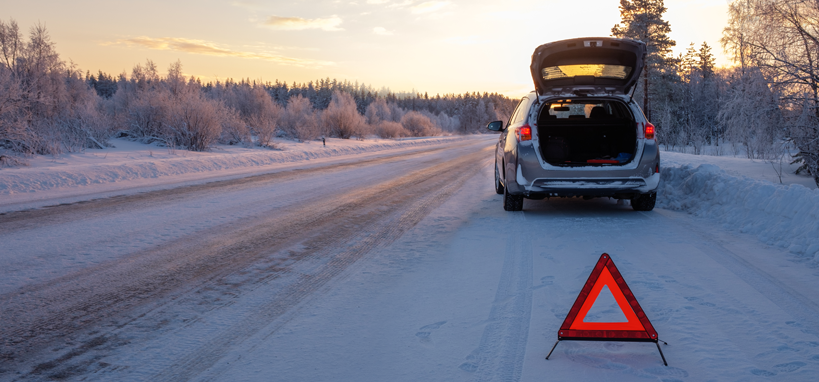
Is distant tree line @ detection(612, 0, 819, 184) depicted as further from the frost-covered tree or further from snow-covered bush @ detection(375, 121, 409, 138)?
snow-covered bush @ detection(375, 121, 409, 138)

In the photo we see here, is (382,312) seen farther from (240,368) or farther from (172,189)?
(172,189)

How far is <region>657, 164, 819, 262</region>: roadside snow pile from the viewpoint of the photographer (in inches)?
205

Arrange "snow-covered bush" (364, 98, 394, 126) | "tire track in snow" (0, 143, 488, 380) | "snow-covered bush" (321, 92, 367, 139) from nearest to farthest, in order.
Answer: "tire track in snow" (0, 143, 488, 380), "snow-covered bush" (321, 92, 367, 139), "snow-covered bush" (364, 98, 394, 126)

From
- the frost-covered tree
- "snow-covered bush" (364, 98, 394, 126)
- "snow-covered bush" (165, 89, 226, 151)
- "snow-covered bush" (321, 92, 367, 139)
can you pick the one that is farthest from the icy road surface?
"snow-covered bush" (364, 98, 394, 126)

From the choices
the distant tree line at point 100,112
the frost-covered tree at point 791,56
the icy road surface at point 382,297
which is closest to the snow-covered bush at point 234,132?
the distant tree line at point 100,112

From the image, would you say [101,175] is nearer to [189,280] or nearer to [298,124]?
[189,280]

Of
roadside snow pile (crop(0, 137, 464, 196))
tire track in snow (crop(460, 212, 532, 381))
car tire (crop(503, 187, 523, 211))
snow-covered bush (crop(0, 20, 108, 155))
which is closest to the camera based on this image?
tire track in snow (crop(460, 212, 532, 381))

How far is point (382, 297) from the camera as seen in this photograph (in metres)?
3.82

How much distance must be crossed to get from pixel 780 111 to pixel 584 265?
8853 mm

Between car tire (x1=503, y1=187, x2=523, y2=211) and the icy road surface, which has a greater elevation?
car tire (x1=503, y1=187, x2=523, y2=211)

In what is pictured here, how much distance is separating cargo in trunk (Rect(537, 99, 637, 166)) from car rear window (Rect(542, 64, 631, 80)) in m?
0.48

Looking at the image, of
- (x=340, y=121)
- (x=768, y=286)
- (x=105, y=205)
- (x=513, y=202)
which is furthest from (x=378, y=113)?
(x=768, y=286)

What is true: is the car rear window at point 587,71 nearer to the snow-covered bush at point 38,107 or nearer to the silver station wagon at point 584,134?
the silver station wagon at point 584,134

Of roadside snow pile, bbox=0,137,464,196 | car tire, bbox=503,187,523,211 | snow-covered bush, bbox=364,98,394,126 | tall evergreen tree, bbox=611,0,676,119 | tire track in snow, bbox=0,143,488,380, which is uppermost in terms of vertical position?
tall evergreen tree, bbox=611,0,676,119
